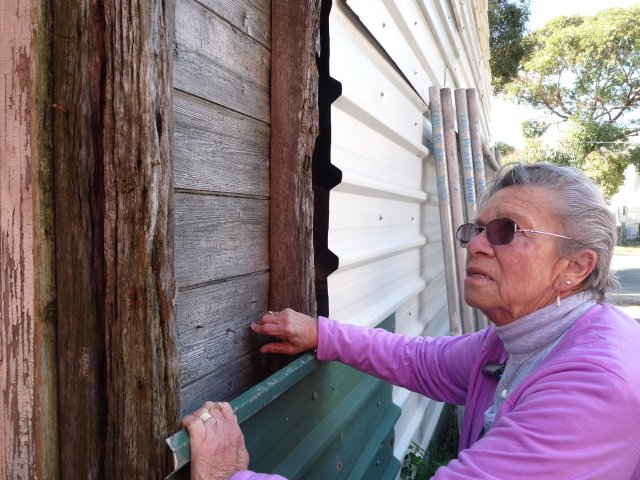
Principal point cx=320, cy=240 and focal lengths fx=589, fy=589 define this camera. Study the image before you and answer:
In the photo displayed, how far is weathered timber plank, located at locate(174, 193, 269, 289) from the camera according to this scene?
1.40 m

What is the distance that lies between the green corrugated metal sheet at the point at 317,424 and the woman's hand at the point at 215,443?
0.03m

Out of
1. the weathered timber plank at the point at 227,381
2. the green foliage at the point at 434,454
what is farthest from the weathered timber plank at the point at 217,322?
the green foliage at the point at 434,454

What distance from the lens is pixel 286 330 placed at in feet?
5.90

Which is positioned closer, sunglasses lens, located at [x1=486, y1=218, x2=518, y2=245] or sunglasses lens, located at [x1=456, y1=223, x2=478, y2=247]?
sunglasses lens, located at [x1=486, y1=218, x2=518, y2=245]

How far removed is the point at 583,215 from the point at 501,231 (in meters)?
0.24

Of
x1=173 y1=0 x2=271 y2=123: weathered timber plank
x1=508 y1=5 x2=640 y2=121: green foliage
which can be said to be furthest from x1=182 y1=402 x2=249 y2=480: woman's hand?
x1=508 y1=5 x2=640 y2=121: green foliage

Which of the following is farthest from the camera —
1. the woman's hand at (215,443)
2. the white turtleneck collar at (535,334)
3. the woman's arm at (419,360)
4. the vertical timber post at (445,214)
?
the vertical timber post at (445,214)

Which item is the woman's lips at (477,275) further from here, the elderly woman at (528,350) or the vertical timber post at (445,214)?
the vertical timber post at (445,214)

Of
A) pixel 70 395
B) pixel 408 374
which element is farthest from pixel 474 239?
pixel 70 395

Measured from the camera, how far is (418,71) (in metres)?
4.05

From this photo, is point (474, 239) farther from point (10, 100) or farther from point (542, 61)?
point (542, 61)

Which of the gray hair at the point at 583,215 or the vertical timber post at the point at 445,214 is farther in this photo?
the vertical timber post at the point at 445,214

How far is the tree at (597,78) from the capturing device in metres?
26.2

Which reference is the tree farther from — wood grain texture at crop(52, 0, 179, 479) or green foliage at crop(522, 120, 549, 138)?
wood grain texture at crop(52, 0, 179, 479)
